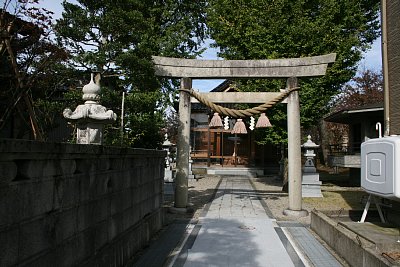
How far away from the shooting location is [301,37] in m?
17.7

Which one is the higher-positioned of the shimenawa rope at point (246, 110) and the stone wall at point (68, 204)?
the shimenawa rope at point (246, 110)

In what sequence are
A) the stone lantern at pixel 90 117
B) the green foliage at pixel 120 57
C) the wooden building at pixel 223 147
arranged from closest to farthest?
the stone lantern at pixel 90 117
the green foliage at pixel 120 57
the wooden building at pixel 223 147

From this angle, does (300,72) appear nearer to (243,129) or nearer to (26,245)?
(243,129)

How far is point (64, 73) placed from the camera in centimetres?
1345

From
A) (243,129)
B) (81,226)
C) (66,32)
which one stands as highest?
(66,32)

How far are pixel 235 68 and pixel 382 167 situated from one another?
598cm

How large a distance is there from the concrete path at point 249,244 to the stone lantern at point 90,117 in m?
2.70

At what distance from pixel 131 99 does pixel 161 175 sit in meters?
6.08

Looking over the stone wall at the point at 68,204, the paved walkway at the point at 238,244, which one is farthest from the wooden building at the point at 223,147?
the stone wall at the point at 68,204

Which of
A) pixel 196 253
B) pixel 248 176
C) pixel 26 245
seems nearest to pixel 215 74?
pixel 196 253

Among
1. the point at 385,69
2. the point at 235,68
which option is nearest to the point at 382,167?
the point at 385,69

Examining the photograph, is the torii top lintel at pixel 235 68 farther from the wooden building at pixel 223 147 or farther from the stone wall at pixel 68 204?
the wooden building at pixel 223 147

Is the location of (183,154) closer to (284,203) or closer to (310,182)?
(284,203)

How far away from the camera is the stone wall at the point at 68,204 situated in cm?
272
